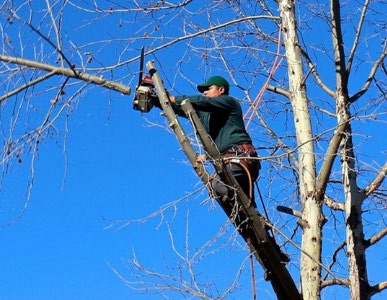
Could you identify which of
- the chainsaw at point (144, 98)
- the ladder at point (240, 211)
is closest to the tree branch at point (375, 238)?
the ladder at point (240, 211)

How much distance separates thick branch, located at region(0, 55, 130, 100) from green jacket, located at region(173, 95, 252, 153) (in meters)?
0.46

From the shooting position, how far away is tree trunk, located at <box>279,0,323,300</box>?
638 cm

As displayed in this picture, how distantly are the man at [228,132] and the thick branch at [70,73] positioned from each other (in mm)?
389

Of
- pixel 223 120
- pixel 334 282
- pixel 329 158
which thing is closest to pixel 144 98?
pixel 223 120

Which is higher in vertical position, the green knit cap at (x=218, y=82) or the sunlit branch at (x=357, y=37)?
the sunlit branch at (x=357, y=37)

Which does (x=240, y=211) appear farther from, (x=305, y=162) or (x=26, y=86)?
(x=26, y=86)

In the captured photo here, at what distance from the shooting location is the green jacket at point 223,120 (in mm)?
6020

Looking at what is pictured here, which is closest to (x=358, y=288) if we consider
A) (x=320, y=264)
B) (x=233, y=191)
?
(x=320, y=264)

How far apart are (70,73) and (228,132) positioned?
1.28 meters

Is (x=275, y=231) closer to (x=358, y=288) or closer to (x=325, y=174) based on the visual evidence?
(x=325, y=174)

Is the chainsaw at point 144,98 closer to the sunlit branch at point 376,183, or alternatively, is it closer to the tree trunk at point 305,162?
the tree trunk at point 305,162

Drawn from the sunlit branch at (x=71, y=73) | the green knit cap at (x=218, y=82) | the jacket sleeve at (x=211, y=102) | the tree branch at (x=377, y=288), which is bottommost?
the tree branch at (x=377, y=288)

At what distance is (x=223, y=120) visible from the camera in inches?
243

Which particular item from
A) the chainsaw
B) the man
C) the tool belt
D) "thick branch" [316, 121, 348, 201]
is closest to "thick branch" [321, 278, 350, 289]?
"thick branch" [316, 121, 348, 201]
